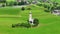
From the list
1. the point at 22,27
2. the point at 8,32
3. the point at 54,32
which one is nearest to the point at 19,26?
the point at 22,27

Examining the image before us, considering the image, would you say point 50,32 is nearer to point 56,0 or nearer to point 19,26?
point 19,26

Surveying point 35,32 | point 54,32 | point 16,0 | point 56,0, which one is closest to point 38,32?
point 35,32

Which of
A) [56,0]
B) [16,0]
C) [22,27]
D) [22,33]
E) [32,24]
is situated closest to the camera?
[22,33]

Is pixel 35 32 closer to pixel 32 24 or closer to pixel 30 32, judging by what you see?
pixel 30 32

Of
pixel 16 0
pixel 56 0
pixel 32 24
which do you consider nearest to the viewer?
pixel 32 24

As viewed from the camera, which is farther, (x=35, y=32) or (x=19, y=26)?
(x=19, y=26)

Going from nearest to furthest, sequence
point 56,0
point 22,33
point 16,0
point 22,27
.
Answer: point 22,33, point 22,27, point 56,0, point 16,0

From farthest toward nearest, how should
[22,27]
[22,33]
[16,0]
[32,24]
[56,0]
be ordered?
[16,0] < [56,0] < [32,24] < [22,27] < [22,33]

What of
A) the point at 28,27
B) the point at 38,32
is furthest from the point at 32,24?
the point at 38,32

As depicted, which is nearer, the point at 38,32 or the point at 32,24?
the point at 38,32
